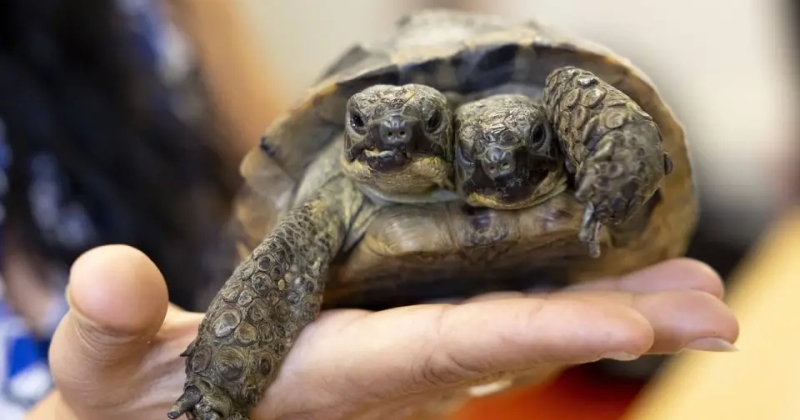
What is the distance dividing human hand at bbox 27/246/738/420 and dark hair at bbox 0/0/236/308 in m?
0.89

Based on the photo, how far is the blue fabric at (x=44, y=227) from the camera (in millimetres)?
1552

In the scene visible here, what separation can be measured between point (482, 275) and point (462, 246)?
14cm

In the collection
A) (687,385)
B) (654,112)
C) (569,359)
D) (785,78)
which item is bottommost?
(687,385)

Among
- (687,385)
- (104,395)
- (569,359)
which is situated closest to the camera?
(569,359)

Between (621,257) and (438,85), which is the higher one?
(438,85)

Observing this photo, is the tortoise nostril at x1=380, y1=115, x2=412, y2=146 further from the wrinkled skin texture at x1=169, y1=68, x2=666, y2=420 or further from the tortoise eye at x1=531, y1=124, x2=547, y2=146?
the tortoise eye at x1=531, y1=124, x2=547, y2=146

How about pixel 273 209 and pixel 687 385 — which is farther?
pixel 687 385

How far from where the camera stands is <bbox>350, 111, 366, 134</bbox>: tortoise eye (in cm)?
102

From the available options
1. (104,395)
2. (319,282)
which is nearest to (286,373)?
(319,282)

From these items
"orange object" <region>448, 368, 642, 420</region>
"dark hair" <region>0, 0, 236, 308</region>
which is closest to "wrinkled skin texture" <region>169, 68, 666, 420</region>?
"dark hair" <region>0, 0, 236, 308</region>

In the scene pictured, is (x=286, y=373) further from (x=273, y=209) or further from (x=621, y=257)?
(x=621, y=257)

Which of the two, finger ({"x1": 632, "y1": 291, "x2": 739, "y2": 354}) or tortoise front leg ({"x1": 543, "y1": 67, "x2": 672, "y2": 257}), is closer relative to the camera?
tortoise front leg ({"x1": 543, "y1": 67, "x2": 672, "y2": 257})

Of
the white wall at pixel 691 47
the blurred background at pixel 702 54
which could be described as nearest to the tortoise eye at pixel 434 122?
the blurred background at pixel 702 54

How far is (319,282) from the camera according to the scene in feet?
3.52
